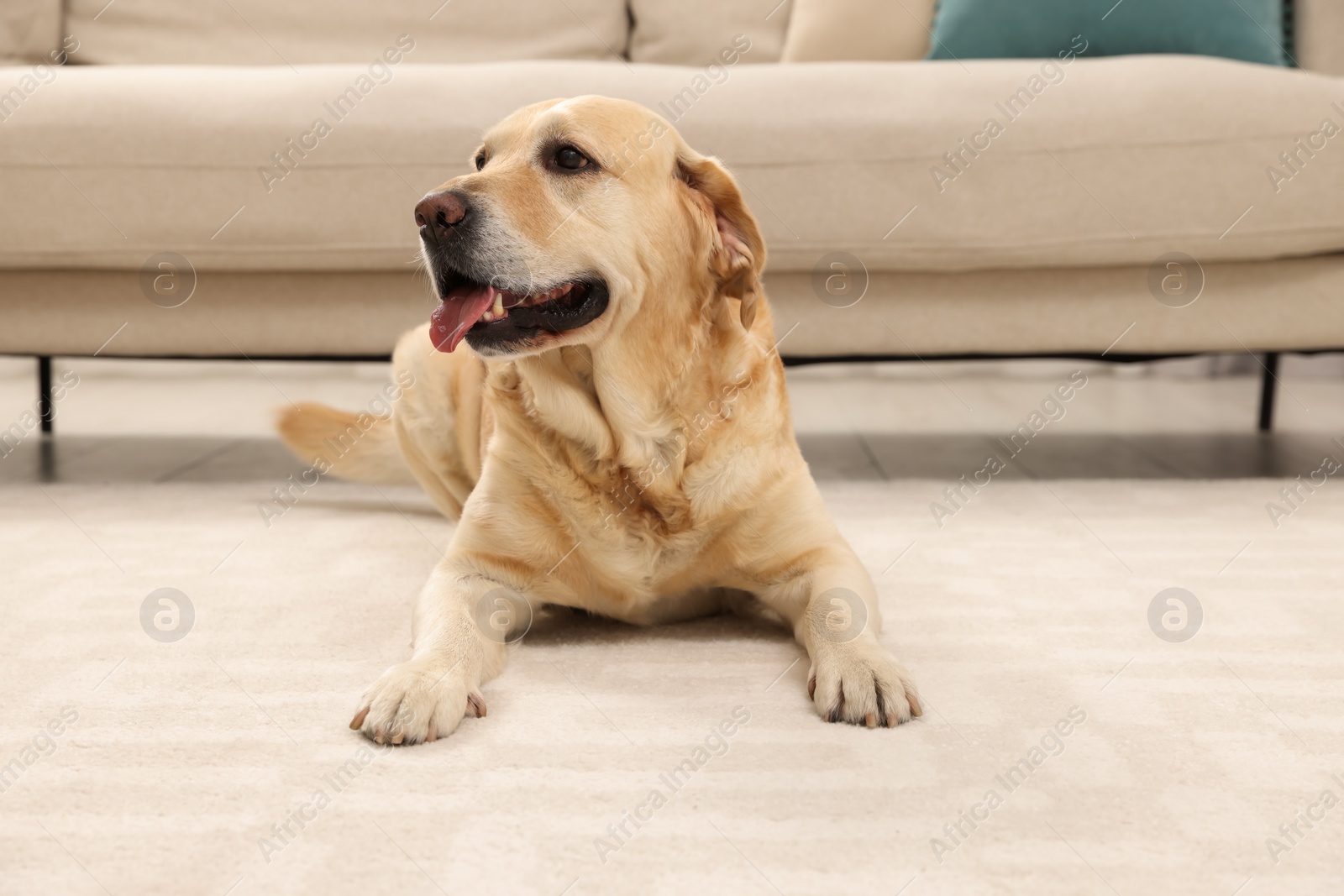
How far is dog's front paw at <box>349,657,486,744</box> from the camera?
1161mm

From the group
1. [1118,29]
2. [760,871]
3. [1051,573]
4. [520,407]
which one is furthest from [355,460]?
[1118,29]

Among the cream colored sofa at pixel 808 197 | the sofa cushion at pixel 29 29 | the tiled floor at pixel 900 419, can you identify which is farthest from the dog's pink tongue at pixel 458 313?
the sofa cushion at pixel 29 29

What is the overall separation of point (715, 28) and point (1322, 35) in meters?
1.68

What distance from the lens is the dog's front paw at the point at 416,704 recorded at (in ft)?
3.81

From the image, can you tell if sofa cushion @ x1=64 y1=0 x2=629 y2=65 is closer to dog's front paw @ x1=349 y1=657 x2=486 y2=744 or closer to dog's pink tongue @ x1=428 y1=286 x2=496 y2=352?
dog's pink tongue @ x1=428 y1=286 x2=496 y2=352

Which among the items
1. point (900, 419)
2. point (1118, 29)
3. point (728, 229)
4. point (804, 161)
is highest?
point (1118, 29)

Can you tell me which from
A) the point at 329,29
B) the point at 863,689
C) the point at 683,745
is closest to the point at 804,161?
the point at 863,689

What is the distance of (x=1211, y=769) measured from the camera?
109 centimetres

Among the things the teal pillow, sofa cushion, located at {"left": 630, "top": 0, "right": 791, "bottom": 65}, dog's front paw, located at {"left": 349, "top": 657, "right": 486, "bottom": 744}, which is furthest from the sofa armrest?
dog's front paw, located at {"left": 349, "top": 657, "right": 486, "bottom": 744}

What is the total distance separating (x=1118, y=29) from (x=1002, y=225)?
85cm

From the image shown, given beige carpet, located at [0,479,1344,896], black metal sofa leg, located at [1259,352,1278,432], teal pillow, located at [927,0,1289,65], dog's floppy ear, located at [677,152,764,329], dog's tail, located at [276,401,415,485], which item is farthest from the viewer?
black metal sofa leg, located at [1259,352,1278,432]

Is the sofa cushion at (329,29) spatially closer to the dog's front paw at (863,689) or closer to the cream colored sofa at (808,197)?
the cream colored sofa at (808,197)

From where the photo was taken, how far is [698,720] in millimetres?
1223

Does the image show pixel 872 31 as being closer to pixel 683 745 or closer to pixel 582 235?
pixel 582 235
